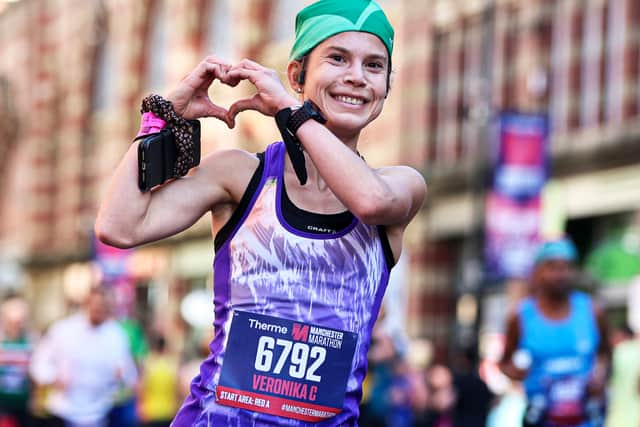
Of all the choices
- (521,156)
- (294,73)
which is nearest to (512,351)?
(294,73)

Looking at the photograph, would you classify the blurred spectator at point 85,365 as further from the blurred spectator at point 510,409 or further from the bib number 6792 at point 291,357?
the bib number 6792 at point 291,357

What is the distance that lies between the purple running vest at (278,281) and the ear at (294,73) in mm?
258

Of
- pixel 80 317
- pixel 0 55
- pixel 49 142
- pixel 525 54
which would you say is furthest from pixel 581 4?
pixel 0 55

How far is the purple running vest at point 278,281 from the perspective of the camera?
3.86m

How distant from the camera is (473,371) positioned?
45.9 feet

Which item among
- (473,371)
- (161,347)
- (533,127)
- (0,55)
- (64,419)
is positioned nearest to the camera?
(64,419)

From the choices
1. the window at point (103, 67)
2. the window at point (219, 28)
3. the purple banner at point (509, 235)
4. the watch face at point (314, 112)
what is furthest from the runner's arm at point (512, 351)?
the window at point (103, 67)

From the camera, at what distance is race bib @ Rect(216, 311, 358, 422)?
12.6 feet

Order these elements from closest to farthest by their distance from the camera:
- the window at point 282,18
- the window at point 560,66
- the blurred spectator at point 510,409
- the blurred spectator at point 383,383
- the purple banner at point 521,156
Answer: the blurred spectator at point 383,383 < the blurred spectator at point 510,409 < the purple banner at point 521,156 < the window at point 560,66 < the window at point 282,18

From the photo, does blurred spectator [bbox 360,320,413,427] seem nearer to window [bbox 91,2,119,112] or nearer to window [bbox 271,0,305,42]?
window [bbox 271,0,305,42]

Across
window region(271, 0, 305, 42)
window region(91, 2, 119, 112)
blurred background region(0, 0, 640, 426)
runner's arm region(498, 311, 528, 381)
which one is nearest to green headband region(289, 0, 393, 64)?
runner's arm region(498, 311, 528, 381)

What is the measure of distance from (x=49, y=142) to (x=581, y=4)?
25327 mm

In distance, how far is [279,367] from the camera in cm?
387

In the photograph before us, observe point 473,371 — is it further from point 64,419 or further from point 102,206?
point 102,206
